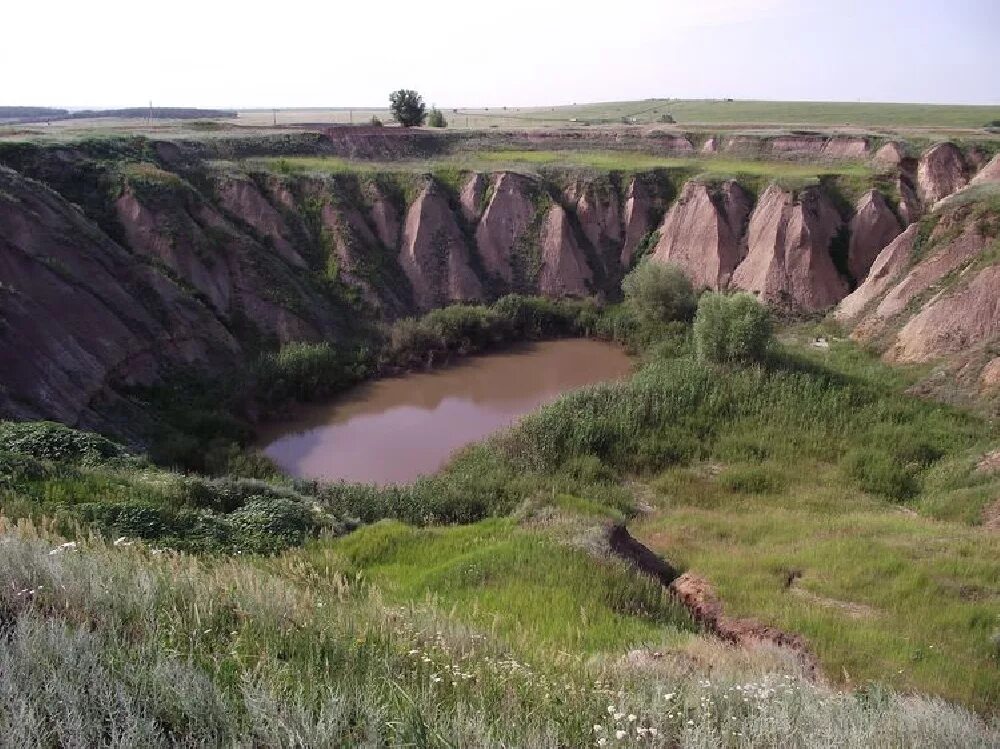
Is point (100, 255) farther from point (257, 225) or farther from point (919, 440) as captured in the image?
point (919, 440)

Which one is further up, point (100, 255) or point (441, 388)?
point (100, 255)

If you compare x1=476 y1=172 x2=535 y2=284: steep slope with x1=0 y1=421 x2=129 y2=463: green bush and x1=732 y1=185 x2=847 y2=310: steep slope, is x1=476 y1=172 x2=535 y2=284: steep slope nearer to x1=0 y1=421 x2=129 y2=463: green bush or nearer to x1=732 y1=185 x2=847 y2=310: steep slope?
Answer: x1=732 y1=185 x2=847 y2=310: steep slope

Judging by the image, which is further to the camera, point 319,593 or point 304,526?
point 304,526

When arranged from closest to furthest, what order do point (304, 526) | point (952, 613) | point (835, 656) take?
point (835, 656), point (952, 613), point (304, 526)

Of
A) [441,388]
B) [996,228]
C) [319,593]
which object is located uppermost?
[996,228]

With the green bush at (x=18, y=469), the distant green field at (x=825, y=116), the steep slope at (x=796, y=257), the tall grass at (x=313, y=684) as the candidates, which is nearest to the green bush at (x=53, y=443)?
the green bush at (x=18, y=469)

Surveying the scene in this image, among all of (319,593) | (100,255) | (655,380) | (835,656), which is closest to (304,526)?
(319,593)

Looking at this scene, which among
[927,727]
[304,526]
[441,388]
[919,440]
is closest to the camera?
[927,727]
